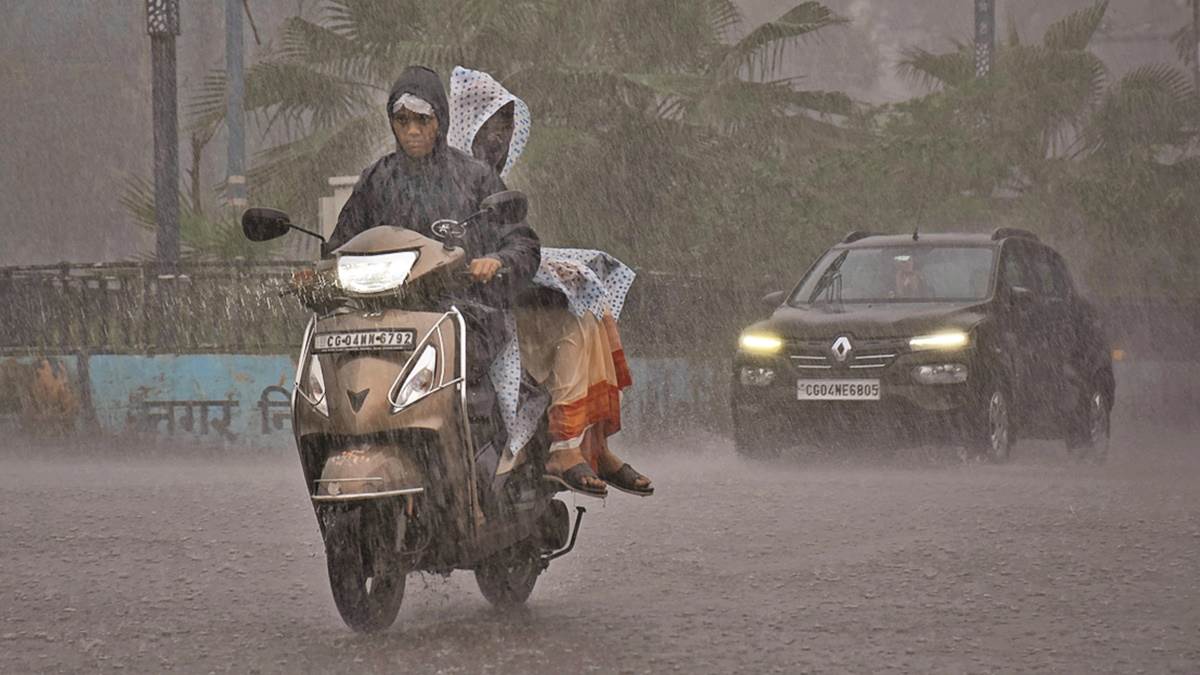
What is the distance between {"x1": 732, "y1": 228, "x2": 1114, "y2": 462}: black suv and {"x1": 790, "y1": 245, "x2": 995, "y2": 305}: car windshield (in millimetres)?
11

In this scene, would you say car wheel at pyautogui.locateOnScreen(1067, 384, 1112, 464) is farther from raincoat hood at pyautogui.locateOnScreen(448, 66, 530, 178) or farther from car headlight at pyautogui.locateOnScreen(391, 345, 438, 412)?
car headlight at pyautogui.locateOnScreen(391, 345, 438, 412)

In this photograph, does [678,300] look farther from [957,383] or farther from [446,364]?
[446,364]

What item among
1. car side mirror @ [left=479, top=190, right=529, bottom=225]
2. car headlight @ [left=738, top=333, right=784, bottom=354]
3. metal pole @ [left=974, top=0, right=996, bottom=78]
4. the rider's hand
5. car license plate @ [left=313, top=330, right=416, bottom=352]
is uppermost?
metal pole @ [left=974, top=0, right=996, bottom=78]

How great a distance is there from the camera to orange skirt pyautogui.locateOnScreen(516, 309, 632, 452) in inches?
267

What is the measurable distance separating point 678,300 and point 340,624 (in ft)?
38.4

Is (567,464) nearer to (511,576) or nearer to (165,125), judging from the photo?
(511,576)

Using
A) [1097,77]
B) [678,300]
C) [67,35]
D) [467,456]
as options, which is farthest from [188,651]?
[1097,77]

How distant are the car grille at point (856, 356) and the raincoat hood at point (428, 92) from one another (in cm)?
660

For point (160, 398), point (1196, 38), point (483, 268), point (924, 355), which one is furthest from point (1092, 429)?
point (1196, 38)

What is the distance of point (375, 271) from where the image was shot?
623 centimetres

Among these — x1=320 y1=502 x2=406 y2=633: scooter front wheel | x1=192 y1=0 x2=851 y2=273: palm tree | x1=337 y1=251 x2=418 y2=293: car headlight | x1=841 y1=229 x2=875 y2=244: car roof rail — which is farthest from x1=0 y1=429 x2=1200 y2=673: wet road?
x1=192 y1=0 x2=851 y2=273: palm tree

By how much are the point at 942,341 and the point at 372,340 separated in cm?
741

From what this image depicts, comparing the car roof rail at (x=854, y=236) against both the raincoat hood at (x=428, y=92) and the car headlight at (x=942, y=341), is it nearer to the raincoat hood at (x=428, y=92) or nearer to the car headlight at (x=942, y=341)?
the car headlight at (x=942, y=341)

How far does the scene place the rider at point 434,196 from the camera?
6.60m
